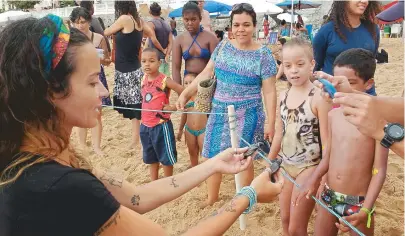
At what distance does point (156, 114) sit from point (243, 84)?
1.03 metres

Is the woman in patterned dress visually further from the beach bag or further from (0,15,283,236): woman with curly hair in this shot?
(0,15,283,236): woman with curly hair

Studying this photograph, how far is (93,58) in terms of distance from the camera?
1.36m

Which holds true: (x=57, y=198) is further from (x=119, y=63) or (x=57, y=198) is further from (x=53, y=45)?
(x=119, y=63)

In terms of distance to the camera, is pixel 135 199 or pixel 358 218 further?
pixel 358 218

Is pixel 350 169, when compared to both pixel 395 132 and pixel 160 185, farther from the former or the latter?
pixel 160 185

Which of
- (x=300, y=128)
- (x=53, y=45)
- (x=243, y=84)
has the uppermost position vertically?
(x=53, y=45)

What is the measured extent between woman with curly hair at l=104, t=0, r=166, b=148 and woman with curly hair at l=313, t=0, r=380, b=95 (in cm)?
238

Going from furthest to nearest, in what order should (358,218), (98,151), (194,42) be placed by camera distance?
(98,151) < (194,42) < (358,218)

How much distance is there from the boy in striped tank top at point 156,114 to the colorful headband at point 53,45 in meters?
2.48

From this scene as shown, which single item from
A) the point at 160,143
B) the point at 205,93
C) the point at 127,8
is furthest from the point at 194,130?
the point at 127,8

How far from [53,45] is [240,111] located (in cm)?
220

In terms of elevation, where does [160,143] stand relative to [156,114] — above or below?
below

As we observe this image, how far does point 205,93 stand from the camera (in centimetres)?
339


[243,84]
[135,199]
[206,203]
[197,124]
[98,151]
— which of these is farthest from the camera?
[98,151]
